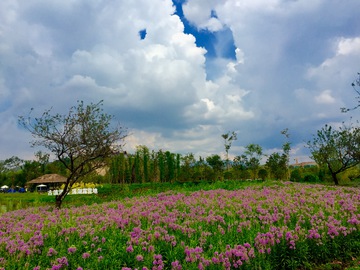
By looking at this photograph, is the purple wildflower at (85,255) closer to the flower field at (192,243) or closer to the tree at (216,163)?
the flower field at (192,243)

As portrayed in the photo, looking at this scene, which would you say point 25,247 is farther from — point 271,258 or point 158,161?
point 158,161

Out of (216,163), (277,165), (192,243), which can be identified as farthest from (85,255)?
(216,163)

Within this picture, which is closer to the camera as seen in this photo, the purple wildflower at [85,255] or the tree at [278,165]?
the purple wildflower at [85,255]

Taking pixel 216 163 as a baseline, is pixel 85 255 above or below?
below

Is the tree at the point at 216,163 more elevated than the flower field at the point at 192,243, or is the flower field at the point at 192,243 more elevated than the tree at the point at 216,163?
Result: the tree at the point at 216,163

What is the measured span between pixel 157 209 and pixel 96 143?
8055mm

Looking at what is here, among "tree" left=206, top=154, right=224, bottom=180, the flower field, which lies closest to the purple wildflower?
the flower field

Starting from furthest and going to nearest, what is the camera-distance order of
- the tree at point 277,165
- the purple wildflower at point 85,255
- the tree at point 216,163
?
the tree at point 216,163, the tree at point 277,165, the purple wildflower at point 85,255

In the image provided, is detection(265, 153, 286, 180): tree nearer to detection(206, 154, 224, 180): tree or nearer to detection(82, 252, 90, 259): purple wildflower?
detection(206, 154, 224, 180): tree

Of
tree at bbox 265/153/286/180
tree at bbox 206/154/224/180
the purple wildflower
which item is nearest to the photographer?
the purple wildflower

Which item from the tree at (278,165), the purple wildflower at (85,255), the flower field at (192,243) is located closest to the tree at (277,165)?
the tree at (278,165)

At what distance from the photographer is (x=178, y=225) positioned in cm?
695

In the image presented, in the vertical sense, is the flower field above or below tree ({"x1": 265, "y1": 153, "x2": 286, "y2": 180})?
below

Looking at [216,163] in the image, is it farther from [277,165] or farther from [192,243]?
[192,243]
